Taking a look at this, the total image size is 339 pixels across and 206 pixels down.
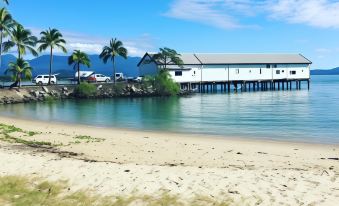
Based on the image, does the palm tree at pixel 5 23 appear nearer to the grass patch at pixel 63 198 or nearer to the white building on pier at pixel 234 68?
the white building on pier at pixel 234 68

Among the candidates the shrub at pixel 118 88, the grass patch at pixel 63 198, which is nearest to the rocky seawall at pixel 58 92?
the shrub at pixel 118 88

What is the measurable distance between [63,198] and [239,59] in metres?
78.4

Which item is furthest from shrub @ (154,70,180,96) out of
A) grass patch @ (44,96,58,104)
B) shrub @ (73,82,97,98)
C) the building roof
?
grass patch @ (44,96,58,104)

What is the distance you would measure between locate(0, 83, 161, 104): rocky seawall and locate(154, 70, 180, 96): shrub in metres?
1.19

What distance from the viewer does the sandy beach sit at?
1023cm

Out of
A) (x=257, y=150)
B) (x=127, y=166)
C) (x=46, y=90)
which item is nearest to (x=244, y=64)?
(x=46, y=90)

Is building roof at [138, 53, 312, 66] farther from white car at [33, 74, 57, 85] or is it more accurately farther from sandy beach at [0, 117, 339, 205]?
sandy beach at [0, 117, 339, 205]

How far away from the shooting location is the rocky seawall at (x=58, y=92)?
64.3 metres

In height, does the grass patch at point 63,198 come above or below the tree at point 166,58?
below

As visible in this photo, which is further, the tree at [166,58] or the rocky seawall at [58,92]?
the tree at [166,58]

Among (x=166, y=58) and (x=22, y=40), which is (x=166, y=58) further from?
(x=22, y=40)

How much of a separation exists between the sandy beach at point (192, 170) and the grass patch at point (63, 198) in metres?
0.25

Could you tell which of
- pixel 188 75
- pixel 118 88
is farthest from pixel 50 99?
pixel 188 75

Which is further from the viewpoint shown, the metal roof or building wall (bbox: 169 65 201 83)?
the metal roof
